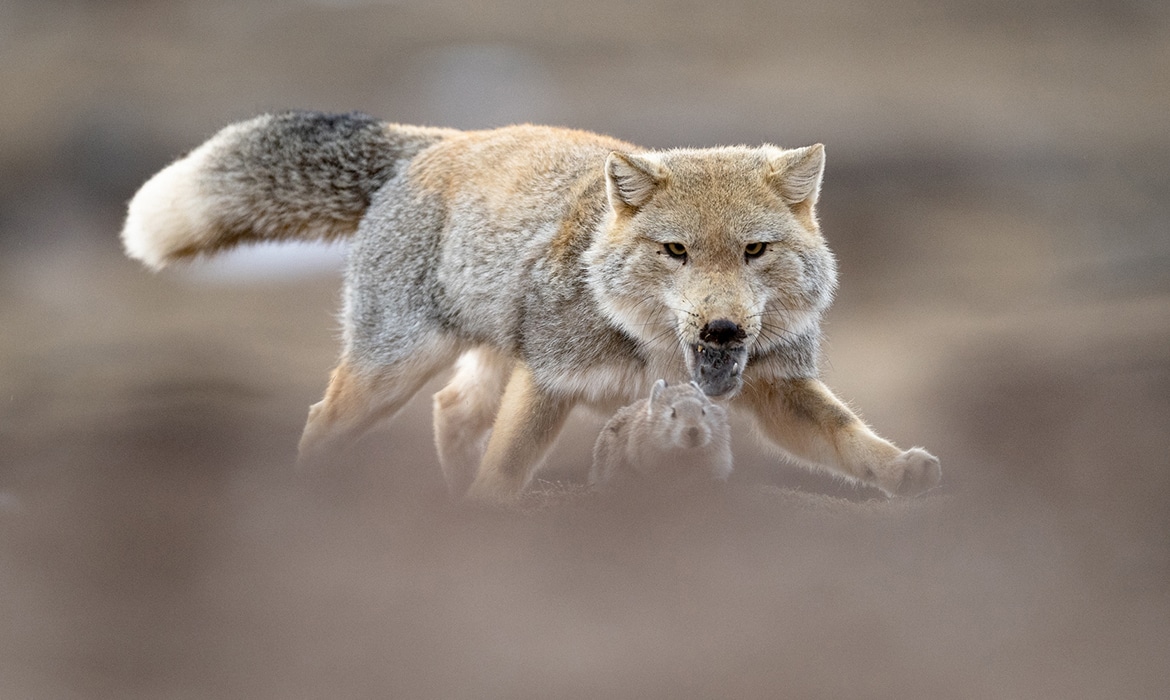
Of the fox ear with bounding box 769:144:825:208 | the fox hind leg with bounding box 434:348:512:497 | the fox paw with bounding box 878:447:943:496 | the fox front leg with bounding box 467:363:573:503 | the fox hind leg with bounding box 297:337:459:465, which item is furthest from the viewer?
the fox hind leg with bounding box 434:348:512:497

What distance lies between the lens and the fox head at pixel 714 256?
222 centimetres

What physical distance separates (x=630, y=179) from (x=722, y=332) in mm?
494

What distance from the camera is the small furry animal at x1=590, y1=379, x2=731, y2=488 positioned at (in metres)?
2.35

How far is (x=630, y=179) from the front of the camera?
7.95 ft

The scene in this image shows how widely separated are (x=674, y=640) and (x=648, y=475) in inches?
33.4

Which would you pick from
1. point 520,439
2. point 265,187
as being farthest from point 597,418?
point 265,187

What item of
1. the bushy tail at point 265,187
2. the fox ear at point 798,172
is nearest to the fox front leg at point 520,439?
the fox ear at point 798,172

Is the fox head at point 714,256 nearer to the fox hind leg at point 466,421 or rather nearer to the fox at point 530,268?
the fox at point 530,268

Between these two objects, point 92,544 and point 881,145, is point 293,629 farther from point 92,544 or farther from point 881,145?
point 881,145

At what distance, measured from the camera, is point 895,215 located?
6273 millimetres

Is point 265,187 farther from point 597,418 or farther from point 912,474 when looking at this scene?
point 912,474

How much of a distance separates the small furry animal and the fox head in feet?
0.38

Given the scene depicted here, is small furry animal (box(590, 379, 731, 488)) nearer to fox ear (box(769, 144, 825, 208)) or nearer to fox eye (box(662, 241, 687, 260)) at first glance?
fox eye (box(662, 241, 687, 260))

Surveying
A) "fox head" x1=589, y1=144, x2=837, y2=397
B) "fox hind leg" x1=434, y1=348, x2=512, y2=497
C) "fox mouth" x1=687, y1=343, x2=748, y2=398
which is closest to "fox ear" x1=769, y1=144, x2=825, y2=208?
"fox head" x1=589, y1=144, x2=837, y2=397
